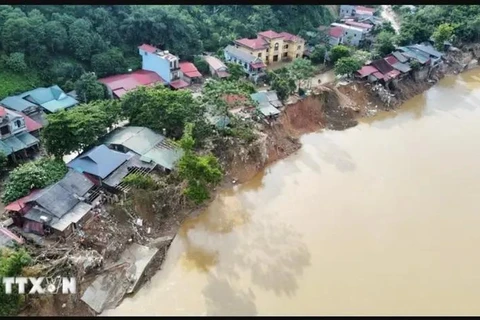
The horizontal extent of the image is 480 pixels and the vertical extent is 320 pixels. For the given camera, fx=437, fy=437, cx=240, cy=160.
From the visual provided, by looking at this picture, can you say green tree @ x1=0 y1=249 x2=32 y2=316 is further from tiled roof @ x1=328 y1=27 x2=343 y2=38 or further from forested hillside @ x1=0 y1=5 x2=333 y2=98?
tiled roof @ x1=328 y1=27 x2=343 y2=38

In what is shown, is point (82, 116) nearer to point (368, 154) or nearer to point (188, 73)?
point (188, 73)

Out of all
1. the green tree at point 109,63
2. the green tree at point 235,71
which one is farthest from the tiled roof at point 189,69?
the green tree at point 109,63

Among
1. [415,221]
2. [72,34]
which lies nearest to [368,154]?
[415,221]

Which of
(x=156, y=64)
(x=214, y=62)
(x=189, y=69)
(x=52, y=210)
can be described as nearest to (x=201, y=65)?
(x=214, y=62)

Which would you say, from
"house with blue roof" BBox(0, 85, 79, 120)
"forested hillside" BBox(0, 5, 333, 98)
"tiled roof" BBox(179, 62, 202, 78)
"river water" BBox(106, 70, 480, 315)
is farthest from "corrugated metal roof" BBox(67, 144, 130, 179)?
"tiled roof" BBox(179, 62, 202, 78)

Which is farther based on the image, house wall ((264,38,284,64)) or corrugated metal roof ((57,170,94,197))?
house wall ((264,38,284,64))

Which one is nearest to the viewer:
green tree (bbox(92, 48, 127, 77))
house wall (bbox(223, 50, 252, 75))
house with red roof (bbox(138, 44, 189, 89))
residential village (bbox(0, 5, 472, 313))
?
residential village (bbox(0, 5, 472, 313))

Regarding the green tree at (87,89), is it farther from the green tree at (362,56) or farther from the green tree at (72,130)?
the green tree at (362,56)
